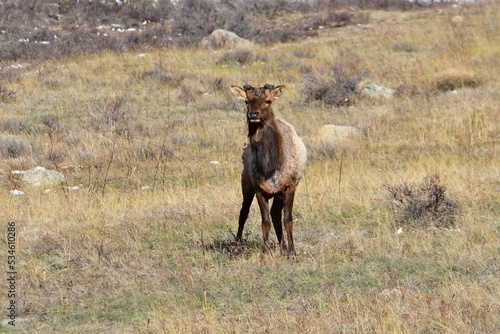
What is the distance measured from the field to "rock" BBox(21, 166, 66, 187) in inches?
7.3

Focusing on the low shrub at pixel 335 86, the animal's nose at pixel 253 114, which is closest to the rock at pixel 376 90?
the low shrub at pixel 335 86

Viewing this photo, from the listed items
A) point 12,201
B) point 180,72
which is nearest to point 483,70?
point 180,72

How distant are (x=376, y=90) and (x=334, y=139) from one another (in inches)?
196

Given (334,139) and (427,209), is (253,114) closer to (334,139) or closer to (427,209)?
(427,209)

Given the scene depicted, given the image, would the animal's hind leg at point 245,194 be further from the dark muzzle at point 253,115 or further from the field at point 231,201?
the dark muzzle at point 253,115

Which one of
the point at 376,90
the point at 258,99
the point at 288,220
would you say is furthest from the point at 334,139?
the point at 258,99

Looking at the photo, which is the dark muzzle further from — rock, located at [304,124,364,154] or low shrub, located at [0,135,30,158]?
low shrub, located at [0,135,30,158]

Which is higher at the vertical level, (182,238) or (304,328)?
(304,328)

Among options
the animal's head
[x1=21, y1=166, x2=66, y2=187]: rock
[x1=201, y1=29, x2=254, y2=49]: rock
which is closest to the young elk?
the animal's head

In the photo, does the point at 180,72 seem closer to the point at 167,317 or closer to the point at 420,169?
the point at 420,169

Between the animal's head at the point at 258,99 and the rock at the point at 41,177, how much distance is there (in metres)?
5.90

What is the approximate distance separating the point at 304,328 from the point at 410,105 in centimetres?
1273

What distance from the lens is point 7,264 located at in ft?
24.5

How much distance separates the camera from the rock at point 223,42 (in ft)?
85.2
